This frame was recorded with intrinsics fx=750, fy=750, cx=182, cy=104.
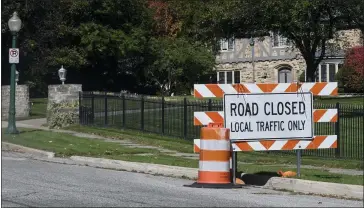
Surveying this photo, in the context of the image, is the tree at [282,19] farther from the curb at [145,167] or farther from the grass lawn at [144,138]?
the curb at [145,167]

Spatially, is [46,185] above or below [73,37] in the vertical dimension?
below

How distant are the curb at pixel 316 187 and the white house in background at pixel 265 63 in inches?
1324

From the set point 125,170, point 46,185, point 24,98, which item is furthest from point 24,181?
point 24,98

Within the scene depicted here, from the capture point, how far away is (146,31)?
47.9m

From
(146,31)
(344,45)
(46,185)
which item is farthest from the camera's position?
(146,31)

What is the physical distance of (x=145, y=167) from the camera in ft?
51.9

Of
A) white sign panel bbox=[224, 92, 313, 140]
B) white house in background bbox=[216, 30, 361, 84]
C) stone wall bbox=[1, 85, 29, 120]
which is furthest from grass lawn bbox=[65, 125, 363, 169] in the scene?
white house in background bbox=[216, 30, 361, 84]

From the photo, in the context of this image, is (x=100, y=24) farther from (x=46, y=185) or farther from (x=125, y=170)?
(x=46, y=185)

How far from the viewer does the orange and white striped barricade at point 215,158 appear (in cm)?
1282

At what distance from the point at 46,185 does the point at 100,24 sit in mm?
33610

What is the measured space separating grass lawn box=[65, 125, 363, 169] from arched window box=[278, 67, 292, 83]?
986 inches

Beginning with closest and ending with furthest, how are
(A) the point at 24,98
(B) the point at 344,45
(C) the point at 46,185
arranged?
(C) the point at 46,185 < (A) the point at 24,98 < (B) the point at 344,45

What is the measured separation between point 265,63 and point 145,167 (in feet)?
117

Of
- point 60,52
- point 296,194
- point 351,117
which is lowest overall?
point 296,194
